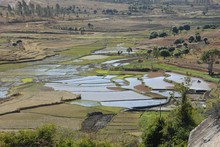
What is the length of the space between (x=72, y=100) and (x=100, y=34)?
72.6 m

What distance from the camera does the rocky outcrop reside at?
65.8 feet

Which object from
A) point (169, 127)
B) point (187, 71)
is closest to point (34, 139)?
point (169, 127)

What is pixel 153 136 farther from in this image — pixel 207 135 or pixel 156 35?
pixel 156 35

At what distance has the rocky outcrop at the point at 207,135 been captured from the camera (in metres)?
20.1

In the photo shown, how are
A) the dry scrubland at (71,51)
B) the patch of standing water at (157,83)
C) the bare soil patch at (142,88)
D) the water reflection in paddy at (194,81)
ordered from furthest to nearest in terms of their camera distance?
the patch of standing water at (157,83) → the bare soil patch at (142,88) → the water reflection in paddy at (194,81) → the dry scrubland at (71,51)

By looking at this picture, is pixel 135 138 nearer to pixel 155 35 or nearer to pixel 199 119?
pixel 199 119

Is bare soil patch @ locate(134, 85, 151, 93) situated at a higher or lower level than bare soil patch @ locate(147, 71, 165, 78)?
lower

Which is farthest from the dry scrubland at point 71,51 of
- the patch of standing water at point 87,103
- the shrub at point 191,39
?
the shrub at point 191,39

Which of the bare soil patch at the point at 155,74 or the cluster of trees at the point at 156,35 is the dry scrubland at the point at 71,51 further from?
the bare soil patch at the point at 155,74

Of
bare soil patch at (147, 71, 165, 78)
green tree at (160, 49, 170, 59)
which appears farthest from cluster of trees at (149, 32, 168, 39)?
bare soil patch at (147, 71, 165, 78)

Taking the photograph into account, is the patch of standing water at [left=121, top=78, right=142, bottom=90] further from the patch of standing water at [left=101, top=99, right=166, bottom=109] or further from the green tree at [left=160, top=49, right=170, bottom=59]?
the green tree at [left=160, top=49, right=170, bottom=59]

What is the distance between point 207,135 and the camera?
21.5 metres

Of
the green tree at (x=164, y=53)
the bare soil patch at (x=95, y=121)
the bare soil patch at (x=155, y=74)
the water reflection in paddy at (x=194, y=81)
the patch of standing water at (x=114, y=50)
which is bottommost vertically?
the patch of standing water at (x=114, y=50)

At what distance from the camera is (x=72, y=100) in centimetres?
5191
